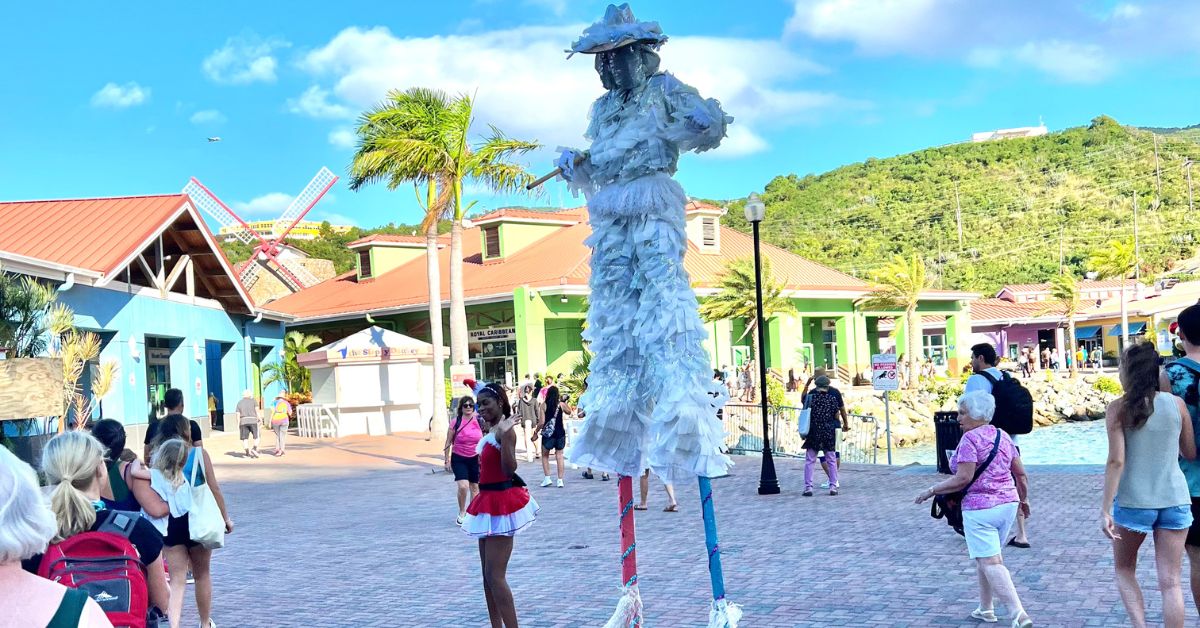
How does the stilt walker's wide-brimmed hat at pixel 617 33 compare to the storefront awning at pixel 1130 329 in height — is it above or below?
above

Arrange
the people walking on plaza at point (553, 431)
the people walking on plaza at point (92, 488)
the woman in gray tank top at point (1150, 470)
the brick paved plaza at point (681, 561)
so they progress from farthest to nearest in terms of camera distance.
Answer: the people walking on plaza at point (553, 431) → the brick paved plaza at point (681, 561) → the woman in gray tank top at point (1150, 470) → the people walking on plaza at point (92, 488)

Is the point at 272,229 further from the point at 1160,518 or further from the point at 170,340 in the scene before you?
the point at 1160,518

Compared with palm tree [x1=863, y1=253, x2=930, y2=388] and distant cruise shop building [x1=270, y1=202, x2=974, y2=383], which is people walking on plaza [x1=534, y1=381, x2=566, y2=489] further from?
palm tree [x1=863, y1=253, x2=930, y2=388]

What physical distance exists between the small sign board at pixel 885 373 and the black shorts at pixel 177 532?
37.4 feet

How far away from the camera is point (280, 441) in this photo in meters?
23.0

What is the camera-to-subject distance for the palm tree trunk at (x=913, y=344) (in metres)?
37.7

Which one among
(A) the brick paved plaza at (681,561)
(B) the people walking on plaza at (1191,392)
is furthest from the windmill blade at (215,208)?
(B) the people walking on plaza at (1191,392)

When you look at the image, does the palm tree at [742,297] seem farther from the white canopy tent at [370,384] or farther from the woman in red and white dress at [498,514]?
the woman in red and white dress at [498,514]

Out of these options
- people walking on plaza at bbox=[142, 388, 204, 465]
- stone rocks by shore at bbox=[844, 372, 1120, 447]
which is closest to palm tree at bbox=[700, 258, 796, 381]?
stone rocks by shore at bbox=[844, 372, 1120, 447]

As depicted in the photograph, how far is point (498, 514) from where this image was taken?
19.2 feet

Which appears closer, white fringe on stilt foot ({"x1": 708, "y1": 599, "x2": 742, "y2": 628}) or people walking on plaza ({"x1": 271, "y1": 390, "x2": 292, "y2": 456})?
white fringe on stilt foot ({"x1": 708, "y1": 599, "x2": 742, "y2": 628})

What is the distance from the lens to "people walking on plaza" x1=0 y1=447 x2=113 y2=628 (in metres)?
2.18

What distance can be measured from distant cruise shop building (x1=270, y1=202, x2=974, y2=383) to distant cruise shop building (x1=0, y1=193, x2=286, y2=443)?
15.1ft

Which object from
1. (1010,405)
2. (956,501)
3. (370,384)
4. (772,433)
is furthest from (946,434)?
(370,384)
